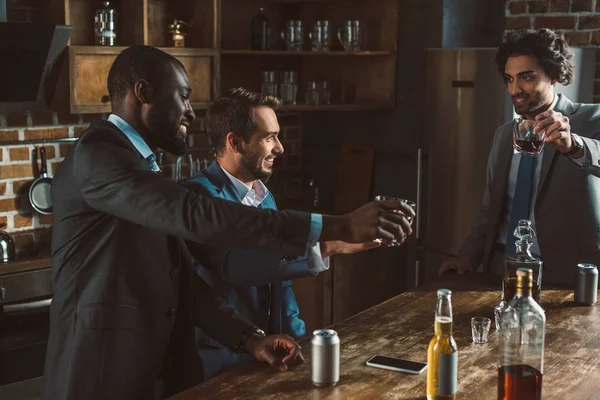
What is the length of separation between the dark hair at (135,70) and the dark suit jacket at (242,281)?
52 cm

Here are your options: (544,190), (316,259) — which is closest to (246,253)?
(316,259)

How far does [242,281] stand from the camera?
104 inches

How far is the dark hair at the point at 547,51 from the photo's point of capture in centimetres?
344

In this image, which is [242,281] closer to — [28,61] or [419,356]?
[419,356]

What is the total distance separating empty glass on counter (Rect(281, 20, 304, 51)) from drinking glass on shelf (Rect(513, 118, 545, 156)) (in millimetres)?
2174

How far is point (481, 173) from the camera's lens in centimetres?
442

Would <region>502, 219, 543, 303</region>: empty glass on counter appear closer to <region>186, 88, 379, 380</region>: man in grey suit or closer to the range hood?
<region>186, 88, 379, 380</region>: man in grey suit

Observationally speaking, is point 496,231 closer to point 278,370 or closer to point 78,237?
point 278,370

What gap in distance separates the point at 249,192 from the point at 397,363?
988 mm

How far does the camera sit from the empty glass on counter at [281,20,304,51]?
479cm

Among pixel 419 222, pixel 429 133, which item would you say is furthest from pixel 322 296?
pixel 429 133

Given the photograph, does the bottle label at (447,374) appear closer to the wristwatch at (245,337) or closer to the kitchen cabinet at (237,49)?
the wristwatch at (245,337)

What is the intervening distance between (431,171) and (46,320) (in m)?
2.18

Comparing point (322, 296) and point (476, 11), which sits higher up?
point (476, 11)
